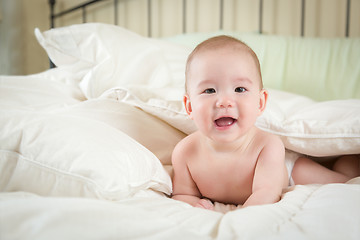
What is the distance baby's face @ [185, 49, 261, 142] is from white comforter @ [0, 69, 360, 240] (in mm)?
152

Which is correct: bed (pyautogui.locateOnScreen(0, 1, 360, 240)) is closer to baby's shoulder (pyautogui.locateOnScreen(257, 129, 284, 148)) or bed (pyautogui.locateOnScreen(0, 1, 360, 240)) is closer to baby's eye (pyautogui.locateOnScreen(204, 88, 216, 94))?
baby's shoulder (pyautogui.locateOnScreen(257, 129, 284, 148))

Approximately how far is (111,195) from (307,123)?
Result: 1.70ft

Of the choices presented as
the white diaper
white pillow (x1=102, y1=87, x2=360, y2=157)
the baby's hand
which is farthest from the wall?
the baby's hand

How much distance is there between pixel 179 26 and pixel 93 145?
1722 millimetres

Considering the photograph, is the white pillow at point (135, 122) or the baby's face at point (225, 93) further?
the white pillow at point (135, 122)

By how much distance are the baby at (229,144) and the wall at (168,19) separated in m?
1.07

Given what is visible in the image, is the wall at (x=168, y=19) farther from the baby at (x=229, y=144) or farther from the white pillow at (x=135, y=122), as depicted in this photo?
the white pillow at (x=135, y=122)

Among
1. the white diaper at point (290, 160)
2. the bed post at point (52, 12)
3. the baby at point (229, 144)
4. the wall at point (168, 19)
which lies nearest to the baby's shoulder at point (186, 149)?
the baby at point (229, 144)

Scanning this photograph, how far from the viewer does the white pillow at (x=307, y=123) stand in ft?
2.58

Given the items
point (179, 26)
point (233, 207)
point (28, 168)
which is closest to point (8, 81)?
point (28, 168)

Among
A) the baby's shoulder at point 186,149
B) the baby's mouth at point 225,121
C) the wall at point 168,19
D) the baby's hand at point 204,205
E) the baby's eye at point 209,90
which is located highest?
the wall at point 168,19

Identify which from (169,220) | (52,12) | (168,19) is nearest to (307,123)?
(169,220)

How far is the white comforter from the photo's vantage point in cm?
39

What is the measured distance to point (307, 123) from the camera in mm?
830
